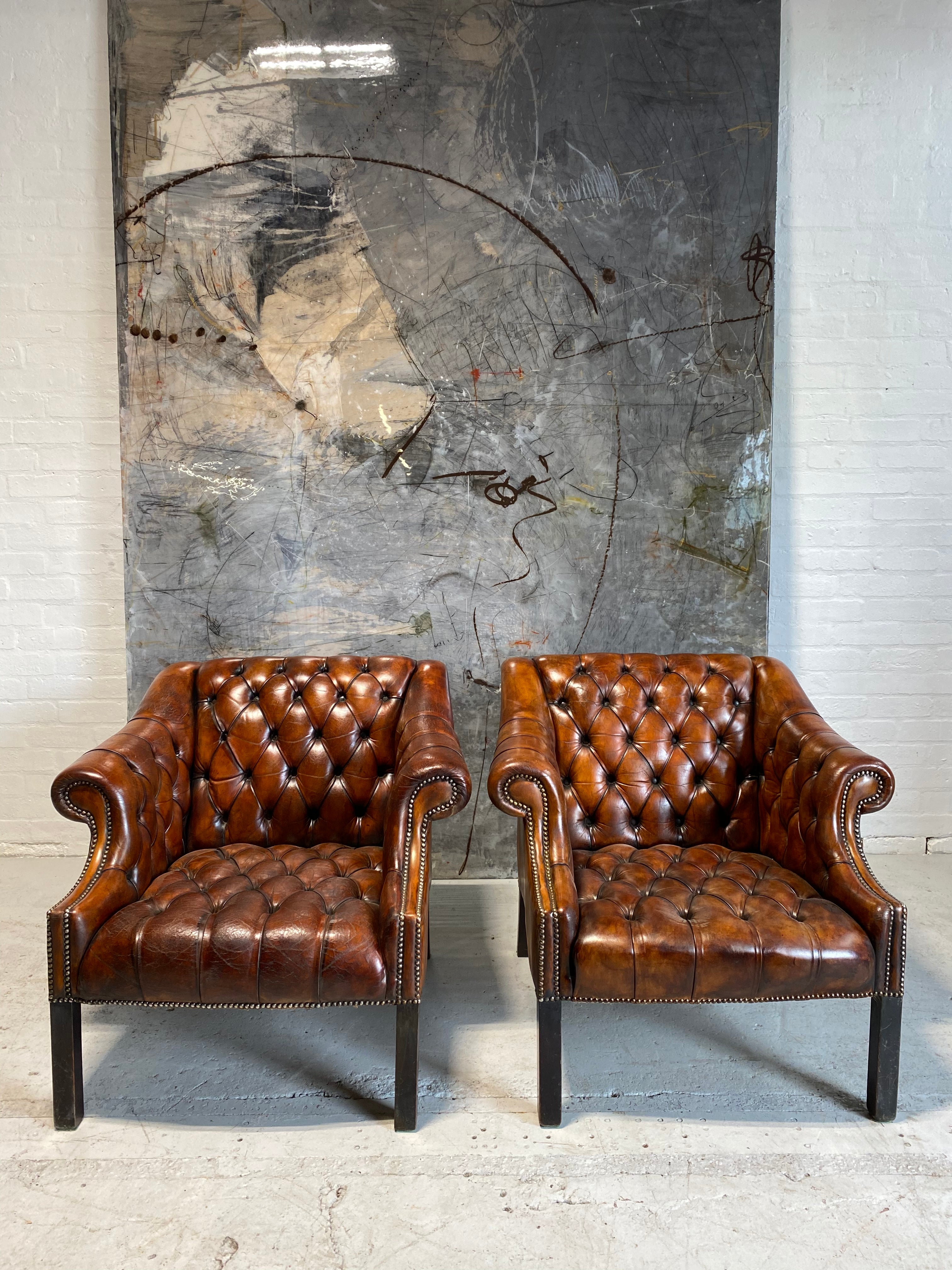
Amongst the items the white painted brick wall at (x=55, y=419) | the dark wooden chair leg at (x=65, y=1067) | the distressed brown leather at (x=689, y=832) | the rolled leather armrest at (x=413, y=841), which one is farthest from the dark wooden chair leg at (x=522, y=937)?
the white painted brick wall at (x=55, y=419)

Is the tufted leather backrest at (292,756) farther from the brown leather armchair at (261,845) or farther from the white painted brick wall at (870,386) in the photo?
the white painted brick wall at (870,386)

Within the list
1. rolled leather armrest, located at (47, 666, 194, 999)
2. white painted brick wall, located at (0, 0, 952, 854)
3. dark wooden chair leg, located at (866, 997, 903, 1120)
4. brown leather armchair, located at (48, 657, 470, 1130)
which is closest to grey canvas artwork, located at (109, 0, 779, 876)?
white painted brick wall, located at (0, 0, 952, 854)

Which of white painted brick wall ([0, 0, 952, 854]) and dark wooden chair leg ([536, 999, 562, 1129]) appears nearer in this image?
dark wooden chair leg ([536, 999, 562, 1129])

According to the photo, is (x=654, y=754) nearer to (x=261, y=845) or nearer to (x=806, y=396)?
(x=261, y=845)

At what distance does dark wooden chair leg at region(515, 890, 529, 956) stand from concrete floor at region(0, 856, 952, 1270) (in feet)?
0.34

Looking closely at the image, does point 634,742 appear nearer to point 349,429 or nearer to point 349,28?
point 349,429

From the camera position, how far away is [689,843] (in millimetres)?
2418

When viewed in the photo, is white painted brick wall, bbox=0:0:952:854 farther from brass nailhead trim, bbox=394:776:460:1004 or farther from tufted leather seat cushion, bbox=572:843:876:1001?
brass nailhead trim, bbox=394:776:460:1004

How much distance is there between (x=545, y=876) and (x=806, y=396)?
212cm

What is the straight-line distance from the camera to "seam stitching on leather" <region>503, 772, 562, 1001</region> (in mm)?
1866

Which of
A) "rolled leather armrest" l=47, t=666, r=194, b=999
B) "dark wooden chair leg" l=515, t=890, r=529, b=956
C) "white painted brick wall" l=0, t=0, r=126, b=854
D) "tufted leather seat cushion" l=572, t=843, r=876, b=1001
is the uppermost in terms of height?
"white painted brick wall" l=0, t=0, r=126, b=854

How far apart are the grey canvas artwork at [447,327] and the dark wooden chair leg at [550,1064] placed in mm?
1291

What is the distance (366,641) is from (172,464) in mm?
875

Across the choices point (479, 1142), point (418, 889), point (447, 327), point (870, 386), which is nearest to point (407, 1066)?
point (479, 1142)
